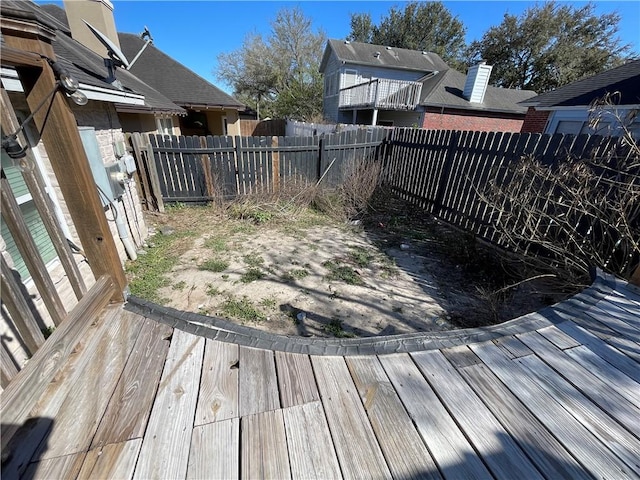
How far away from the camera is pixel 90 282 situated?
282 cm

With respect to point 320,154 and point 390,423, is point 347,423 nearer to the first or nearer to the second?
point 390,423

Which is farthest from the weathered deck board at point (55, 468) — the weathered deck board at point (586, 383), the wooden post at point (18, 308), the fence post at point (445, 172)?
the fence post at point (445, 172)

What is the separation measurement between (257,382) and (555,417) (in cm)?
127

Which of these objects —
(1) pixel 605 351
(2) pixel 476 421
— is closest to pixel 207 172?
(2) pixel 476 421

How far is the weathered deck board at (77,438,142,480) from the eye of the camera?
880mm

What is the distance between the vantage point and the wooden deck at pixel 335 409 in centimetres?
93

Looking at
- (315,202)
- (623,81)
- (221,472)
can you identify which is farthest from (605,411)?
(623,81)

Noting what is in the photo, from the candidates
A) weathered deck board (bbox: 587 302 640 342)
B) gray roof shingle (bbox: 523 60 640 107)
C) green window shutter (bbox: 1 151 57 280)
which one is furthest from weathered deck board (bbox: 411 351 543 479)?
gray roof shingle (bbox: 523 60 640 107)

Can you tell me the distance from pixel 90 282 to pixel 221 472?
287 cm

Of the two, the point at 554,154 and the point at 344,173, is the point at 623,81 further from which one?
the point at 344,173

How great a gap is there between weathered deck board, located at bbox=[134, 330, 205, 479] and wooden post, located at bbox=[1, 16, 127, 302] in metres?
0.66

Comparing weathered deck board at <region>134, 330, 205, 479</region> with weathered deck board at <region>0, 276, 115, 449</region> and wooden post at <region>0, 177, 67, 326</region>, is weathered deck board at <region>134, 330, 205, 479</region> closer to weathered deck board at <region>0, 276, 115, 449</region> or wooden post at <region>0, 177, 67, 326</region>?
weathered deck board at <region>0, 276, 115, 449</region>

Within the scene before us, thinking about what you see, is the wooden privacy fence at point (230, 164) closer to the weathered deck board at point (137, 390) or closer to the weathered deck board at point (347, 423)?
the weathered deck board at point (137, 390)

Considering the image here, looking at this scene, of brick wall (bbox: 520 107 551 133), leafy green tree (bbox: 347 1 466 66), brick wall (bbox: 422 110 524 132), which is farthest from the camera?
leafy green tree (bbox: 347 1 466 66)
